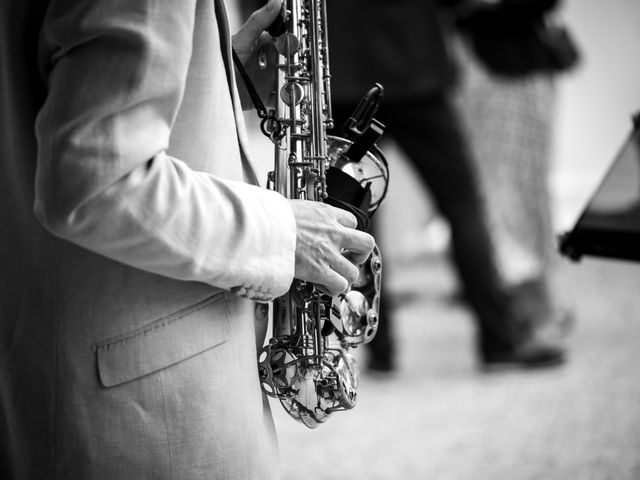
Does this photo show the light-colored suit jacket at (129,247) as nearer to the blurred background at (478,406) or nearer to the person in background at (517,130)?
the blurred background at (478,406)

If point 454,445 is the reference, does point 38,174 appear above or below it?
A: above

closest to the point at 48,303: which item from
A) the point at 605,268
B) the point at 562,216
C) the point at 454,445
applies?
the point at 454,445

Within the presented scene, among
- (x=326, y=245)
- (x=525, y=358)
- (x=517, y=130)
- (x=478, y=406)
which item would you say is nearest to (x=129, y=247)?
(x=326, y=245)

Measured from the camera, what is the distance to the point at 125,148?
760mm

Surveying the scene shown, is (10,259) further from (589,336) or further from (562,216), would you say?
(562,216)

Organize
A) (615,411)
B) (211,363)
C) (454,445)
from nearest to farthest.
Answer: (211,363), (454,445), (615,411)

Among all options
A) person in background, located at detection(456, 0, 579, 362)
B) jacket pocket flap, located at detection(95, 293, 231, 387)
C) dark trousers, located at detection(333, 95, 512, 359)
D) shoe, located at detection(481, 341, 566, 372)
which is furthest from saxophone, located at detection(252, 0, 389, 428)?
person in background, located at detection(456, 0, 579, 362)

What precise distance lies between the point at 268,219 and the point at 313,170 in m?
0.21

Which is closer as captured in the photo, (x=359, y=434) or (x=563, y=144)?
(x=359, y=434)

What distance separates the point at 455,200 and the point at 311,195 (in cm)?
201

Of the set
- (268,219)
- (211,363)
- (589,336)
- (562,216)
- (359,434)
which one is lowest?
(562,216)

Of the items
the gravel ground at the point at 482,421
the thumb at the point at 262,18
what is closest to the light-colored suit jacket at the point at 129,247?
the thumb at the point at 262,18

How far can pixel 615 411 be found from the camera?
8.30 ft

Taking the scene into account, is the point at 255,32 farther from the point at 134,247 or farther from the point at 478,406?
the point at 478,406
